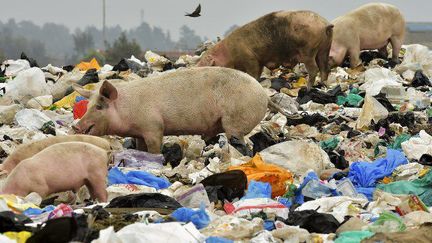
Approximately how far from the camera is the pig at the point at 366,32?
17.1 metres

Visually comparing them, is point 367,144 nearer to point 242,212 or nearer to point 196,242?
point 242,212

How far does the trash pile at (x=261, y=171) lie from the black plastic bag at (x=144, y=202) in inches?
0.4

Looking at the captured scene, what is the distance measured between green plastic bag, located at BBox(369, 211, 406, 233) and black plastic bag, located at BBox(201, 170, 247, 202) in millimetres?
1826

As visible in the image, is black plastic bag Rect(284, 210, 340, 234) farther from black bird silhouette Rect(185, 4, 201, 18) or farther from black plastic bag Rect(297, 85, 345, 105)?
black plastic bag Rect(297, 85, 345, 105)

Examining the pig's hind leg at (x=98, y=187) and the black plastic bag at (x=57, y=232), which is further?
the pig's hind leg at (x=98, y=187)

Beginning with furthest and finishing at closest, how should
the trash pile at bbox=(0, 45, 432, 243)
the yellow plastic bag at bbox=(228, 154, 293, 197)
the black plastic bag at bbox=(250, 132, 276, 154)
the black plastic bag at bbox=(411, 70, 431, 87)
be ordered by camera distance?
the black plastic bag at bbox=(411, 70, 431, 87) < the black plastic bag at bbox=(250, 132, 276, 154) < the yellow plastic bag at bbox=(228, 154, 293, 197) < the trash pile at bbox=(0, 45, 432, 243)

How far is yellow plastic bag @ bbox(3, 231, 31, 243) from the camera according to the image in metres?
5.45

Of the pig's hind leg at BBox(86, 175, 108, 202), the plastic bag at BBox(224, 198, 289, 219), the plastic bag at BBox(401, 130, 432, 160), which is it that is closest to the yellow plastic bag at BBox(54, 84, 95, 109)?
the plastic bag at BBox(401, 130, 432, 160)

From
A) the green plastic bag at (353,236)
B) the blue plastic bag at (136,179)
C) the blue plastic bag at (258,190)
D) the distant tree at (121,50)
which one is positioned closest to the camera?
the green plastic bag at (353,236)

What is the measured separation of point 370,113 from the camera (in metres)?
12.1

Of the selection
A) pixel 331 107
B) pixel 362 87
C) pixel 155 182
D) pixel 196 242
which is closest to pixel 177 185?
pixel 155 182

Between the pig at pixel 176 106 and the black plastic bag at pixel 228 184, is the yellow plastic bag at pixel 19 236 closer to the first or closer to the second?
the black plastic bag at pixel 228 184

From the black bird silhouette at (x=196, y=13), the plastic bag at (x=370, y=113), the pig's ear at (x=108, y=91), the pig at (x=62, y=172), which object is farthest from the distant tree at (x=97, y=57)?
the pig at (x=62, y=172)

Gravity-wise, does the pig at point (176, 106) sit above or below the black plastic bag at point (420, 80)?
above
